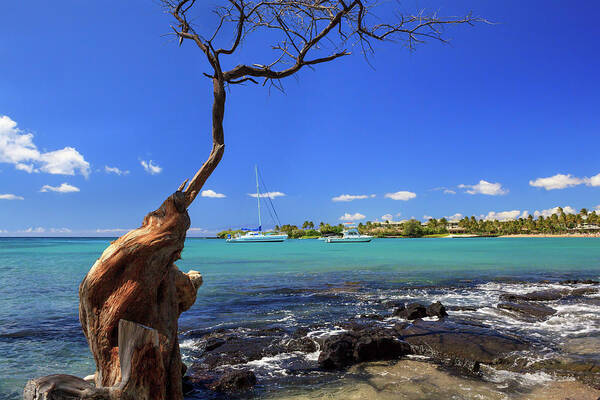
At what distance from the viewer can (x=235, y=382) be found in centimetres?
673

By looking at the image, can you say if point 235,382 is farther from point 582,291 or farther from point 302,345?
point 582,291

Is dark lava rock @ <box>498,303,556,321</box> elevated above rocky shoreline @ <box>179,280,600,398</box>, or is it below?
below

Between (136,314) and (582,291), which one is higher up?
(136,314)

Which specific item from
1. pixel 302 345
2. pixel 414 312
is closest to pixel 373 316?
pixel 414 312

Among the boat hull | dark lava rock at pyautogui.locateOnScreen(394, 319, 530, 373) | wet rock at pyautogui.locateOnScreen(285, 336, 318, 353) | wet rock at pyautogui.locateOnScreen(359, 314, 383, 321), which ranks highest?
dark lava rock at pyautogui.locateOnScreen(394, 319, 530, 373)

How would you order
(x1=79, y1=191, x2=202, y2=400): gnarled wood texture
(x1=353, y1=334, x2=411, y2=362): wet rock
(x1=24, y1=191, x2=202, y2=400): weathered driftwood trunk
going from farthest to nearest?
(x1=353, y1=334, x2=411, y2=362): wet rock
(x1=79, y1=191, x2=202, y2=400): gnarled wood texture
(x1=24, y1=191, x2=202, y2=400): weathered driftwood trunk

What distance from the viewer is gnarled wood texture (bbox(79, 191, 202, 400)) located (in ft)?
12.9

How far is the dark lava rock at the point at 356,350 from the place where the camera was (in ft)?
25.2

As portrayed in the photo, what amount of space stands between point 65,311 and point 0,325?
2.55 metres

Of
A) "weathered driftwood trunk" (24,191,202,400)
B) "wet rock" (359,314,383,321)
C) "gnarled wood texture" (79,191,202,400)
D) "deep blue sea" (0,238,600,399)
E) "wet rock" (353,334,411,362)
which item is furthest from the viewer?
"wet rock" (359,314,383,321)

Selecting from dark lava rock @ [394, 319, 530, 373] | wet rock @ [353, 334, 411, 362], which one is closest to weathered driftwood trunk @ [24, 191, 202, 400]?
wet rock @ [353, 334, 411, 362]

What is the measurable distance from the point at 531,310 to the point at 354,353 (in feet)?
27.5

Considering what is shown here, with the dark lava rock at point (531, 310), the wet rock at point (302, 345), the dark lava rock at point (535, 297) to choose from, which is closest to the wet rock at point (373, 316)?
the wet rock at point (302, 345)

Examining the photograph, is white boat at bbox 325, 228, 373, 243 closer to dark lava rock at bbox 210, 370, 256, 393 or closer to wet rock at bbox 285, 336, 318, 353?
wet rock at bbox 285, 336, 318, 353
